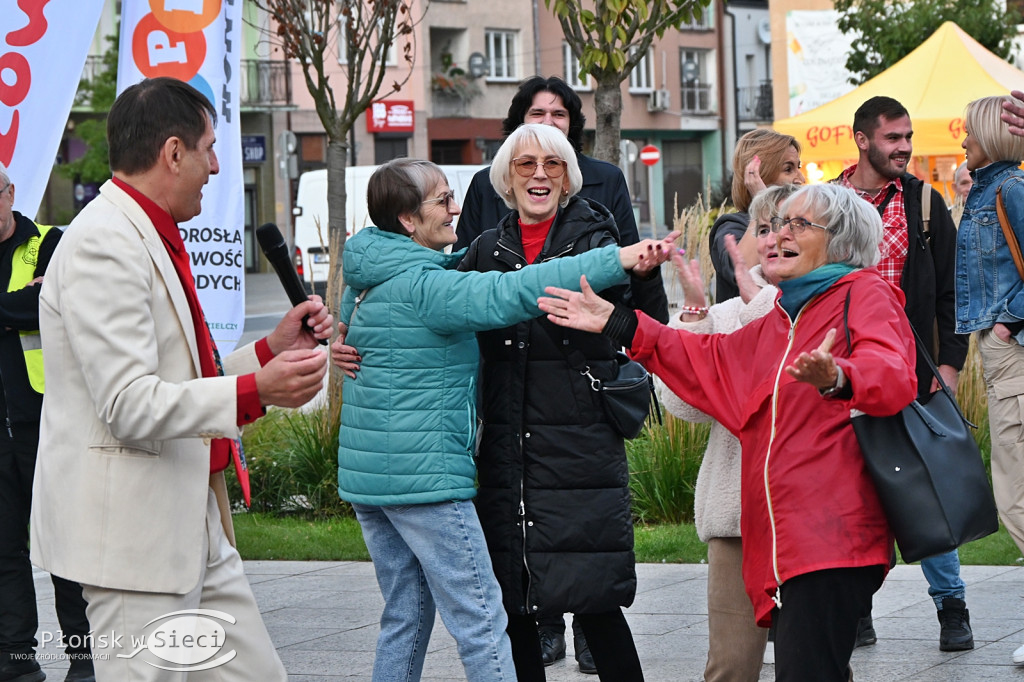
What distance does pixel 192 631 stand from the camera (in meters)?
3.28

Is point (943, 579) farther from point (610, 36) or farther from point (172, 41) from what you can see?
point (172, 41)

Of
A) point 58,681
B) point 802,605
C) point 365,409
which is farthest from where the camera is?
point 58,681

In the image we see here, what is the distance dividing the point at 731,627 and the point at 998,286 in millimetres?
2072

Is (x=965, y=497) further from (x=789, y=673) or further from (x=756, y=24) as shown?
(x=756, y=24)

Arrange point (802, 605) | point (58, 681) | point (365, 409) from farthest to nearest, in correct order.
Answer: point (58, 681) → point (365, 409) → point (802, 605)

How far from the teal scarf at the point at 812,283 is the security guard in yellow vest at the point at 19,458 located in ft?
10.3

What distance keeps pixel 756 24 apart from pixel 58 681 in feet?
175

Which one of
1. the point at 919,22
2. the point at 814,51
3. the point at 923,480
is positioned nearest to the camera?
the point at 923,480

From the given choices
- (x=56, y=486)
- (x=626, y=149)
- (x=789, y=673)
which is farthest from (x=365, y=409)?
(x=626, y=149)

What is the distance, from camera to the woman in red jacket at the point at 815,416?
3529 millimetres

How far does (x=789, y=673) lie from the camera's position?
360 cm

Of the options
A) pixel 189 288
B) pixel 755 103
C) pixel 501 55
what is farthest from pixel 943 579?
pixel 755 103

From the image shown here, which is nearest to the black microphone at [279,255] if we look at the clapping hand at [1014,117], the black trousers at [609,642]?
the black trousers at [609,642]

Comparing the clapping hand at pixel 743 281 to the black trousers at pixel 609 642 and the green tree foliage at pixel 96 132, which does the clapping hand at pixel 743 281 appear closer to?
the black trousers at pixel 609 642
